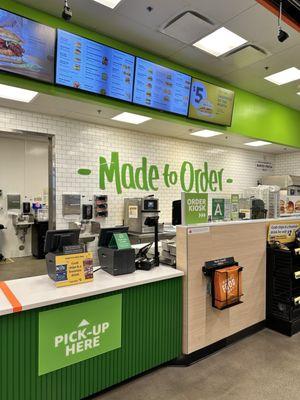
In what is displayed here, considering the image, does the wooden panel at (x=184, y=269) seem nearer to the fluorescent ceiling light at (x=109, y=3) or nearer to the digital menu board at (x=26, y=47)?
the digital menu board at (x=26, y=47)

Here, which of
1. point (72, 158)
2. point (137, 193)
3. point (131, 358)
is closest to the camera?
point (131, 358)

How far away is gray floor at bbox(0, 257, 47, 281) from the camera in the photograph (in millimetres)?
5452

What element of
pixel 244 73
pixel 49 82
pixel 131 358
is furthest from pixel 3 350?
pixel 244 73

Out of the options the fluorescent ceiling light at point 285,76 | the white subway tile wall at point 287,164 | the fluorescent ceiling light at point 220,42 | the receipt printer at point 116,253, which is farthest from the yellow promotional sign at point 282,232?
the white subway tile wall at point 287,164

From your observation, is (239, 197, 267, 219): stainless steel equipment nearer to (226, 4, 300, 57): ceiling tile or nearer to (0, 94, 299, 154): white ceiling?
(0, 94, 299, 154): white ceiling

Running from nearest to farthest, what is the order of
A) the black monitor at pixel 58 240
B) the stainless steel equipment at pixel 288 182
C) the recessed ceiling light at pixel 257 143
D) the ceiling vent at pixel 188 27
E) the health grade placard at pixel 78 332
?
the health grade placard at pixel 78 332 → the black monitor at pixel 58 240 → the ceiling vent at pixel 188 27 → the recessed ceiling light at pixel 257 143 → the stainless steel equipment at pixel 288 182

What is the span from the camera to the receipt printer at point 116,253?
259 centimetres

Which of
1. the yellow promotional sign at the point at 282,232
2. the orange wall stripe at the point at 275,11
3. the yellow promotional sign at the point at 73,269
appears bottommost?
the yellow promotional sign at the point at 73,269

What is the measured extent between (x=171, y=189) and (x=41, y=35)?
373 centimetres

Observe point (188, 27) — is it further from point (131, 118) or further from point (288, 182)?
point (288, 182)

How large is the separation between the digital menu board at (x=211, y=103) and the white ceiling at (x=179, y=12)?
34 centimetres

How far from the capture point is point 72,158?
16.1 feet

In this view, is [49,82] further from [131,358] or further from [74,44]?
[131,358]

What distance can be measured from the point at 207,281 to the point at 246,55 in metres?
3.60
